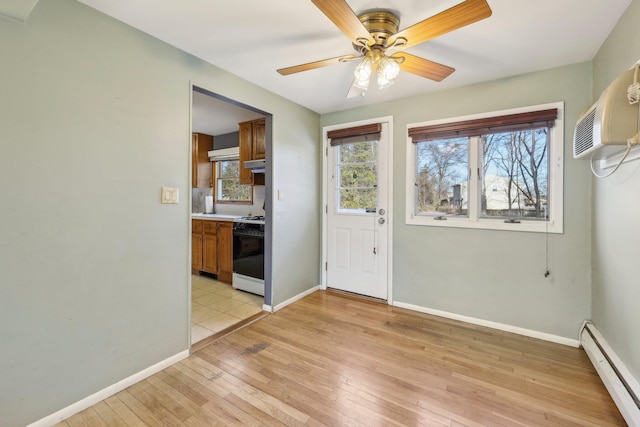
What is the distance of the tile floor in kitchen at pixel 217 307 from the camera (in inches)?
103

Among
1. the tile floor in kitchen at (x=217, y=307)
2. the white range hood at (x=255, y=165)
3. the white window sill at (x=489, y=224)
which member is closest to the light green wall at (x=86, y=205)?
the tile floor in kitchen at (x=217, y=307)

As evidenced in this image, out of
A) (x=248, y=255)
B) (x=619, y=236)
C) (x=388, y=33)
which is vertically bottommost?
(x=248, y=255)

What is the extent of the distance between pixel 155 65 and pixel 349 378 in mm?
2561

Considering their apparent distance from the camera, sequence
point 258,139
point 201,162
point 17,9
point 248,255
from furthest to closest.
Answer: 1. point 201,162
2. point 258,139
3. point 248,255
4. point 17,9

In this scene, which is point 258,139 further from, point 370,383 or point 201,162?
point 370,383

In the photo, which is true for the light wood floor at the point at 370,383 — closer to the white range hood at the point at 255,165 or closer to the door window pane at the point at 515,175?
the door window pane at the point at 515,175

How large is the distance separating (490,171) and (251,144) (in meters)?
2.97

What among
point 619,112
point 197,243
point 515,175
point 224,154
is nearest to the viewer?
point 619,112

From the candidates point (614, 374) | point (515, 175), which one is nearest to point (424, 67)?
point (515, 175)

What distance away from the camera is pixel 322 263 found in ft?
12.0

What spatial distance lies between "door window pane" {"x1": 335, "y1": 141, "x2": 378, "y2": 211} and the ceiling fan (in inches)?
53.6

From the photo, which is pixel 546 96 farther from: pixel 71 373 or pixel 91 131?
pixel 71 373

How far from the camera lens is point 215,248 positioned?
404cm

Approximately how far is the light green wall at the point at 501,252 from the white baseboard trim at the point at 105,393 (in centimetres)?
227
